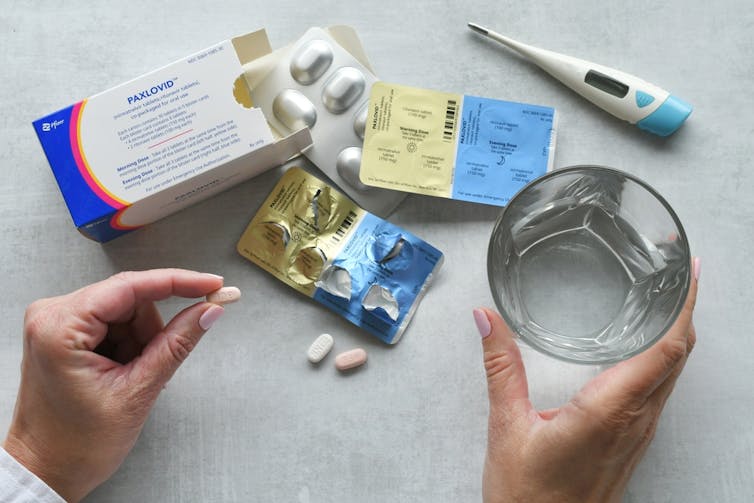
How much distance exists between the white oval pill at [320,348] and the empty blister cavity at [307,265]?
0.08 meters

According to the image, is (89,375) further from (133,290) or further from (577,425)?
(577,425)

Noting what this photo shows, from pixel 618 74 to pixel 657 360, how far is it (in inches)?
15.5

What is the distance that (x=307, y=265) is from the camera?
950mm

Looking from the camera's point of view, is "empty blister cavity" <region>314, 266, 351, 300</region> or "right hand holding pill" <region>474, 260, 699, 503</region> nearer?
"right hand holding pill" <region>474, 260, 699, 503</region>

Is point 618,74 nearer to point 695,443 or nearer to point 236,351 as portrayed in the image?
point 695,443

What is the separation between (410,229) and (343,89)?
0.69 ft

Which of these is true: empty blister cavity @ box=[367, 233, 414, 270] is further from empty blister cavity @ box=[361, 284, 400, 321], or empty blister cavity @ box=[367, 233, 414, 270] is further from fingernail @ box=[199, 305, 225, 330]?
fingernail @ box=[199, 305, 225, 330]

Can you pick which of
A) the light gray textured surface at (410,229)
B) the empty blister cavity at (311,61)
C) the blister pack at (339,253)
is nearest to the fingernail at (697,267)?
the light gray textured surface at (410,229)

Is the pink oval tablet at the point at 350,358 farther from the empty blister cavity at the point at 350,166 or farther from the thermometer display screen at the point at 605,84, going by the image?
the thermometer display screen at the point at 605,84

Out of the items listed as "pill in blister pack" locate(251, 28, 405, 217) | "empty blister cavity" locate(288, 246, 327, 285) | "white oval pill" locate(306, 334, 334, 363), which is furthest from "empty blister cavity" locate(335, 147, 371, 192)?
"white oval pill" locate(306, 334, 334, 363)

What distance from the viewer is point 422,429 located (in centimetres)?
96

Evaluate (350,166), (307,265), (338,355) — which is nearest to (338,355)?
(338,355)

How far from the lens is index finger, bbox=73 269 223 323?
0.82 meters

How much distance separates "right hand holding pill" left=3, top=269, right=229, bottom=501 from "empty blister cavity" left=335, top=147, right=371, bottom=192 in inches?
8.9
